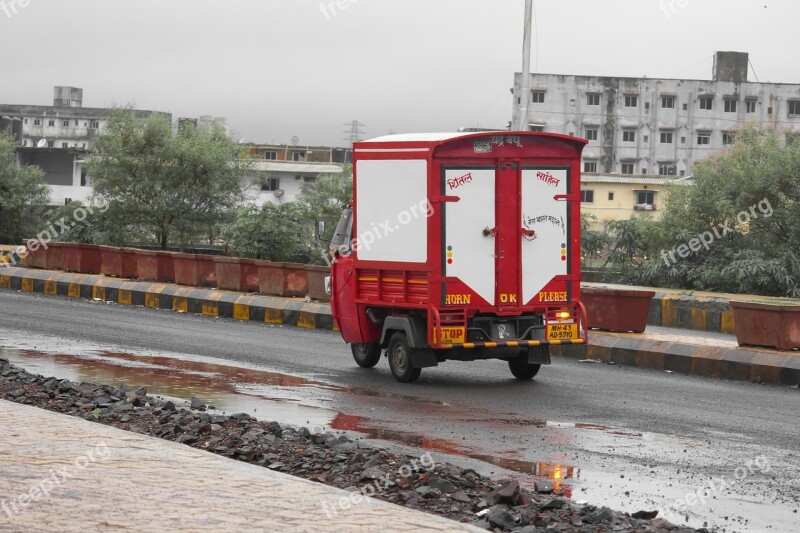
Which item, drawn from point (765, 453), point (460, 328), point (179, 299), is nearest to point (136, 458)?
point (765, 453)

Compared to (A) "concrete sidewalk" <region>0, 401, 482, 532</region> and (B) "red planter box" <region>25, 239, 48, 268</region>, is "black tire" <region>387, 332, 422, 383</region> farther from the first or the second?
(B) "red planter box" <region>25, 239, 48, 268</region>

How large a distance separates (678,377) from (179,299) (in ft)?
43.1

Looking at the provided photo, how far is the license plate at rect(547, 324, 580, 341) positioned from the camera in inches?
609

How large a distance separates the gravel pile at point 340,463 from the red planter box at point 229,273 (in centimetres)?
1346

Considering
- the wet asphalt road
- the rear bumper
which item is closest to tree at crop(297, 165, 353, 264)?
the wet asphalt road

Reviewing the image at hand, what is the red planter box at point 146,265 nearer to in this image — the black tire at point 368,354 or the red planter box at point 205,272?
the red planter box at point 205,272

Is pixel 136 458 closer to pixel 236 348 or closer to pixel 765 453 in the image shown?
pixel 765 453

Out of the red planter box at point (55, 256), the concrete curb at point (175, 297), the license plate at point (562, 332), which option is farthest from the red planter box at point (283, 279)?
the license plate at point (562, 332)

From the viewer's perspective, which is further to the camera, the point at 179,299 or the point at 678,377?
the point at 179,299

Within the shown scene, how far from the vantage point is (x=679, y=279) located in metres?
35.3

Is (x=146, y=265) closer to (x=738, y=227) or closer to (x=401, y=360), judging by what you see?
(x=401, y=360)

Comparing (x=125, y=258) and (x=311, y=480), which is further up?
(x=125, y=258)

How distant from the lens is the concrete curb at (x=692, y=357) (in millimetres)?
16406

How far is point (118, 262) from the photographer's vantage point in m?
31.1
